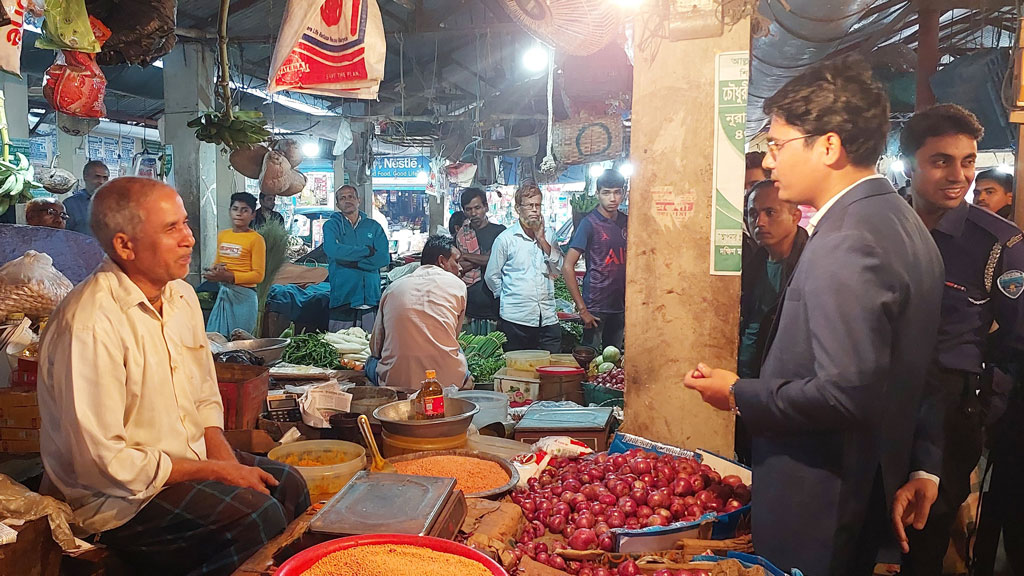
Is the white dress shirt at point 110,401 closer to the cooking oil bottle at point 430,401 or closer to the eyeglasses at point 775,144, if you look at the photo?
the cooking oil bottle at point 430,401

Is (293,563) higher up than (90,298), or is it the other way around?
(90,298)

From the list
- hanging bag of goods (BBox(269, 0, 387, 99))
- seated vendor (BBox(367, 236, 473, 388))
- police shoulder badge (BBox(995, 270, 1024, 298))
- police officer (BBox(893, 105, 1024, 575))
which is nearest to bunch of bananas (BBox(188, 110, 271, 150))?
hanging bag of goods (BBox(269, 0, 387, 99))

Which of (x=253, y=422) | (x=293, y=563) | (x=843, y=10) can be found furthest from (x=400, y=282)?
(x=843, y=10)

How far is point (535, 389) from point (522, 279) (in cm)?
164

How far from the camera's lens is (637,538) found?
7.44 feet

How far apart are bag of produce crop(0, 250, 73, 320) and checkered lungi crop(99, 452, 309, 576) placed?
2002 millimetres

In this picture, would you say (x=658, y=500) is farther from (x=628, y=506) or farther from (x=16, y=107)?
(x=16, y=107)

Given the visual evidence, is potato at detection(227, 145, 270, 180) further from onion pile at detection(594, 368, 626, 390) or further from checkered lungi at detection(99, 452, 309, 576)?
checkered lungi at detection(99, 452, 309, 576)

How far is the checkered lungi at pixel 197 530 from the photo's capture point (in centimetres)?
239

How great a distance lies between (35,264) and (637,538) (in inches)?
147

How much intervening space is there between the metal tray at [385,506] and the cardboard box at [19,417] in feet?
6.60

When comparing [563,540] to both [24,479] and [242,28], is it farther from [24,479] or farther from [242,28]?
[242,28]

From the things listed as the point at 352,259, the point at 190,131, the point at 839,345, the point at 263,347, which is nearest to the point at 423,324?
the point at 263,347

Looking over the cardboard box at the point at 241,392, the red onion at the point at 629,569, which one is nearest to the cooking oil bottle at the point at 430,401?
the cardboard box at the point at 241,392
